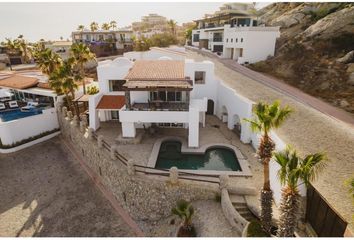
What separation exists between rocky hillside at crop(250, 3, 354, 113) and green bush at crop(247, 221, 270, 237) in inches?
747

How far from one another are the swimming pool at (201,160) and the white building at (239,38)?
2854 centimetres

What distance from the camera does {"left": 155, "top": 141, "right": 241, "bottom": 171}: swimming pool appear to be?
18844mm

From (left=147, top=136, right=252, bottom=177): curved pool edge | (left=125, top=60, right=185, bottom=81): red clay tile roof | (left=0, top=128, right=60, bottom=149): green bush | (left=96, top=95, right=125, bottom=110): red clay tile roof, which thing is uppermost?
(left=125, top=60, right=185, bottom=81): red clay tile roof

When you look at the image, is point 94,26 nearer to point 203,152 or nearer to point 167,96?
point 167,96

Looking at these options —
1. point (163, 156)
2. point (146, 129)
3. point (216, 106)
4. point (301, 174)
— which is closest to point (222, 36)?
point (216, 106)

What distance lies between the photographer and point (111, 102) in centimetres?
2508

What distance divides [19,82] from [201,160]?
32767 mm

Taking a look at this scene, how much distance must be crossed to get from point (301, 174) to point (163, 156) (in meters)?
13.4

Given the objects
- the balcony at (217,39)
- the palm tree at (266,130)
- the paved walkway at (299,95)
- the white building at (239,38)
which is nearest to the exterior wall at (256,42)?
the white building at (239,38)

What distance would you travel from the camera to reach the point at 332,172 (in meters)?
14.3

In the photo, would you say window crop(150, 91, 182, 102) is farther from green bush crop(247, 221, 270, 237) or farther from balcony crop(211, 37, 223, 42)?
balcony crop(211, 37, 223, 42)

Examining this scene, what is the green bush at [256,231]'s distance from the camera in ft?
37.1

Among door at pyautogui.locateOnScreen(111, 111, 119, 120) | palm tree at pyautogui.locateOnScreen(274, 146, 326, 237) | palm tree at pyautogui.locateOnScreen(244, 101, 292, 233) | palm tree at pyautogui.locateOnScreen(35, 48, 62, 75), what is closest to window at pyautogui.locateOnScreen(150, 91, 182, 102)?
door at pyautogui.locateOnScreen(111, 111, 119, 120)

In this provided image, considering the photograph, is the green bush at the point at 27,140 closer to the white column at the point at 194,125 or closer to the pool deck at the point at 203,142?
the pool deck at the point at 203,142
